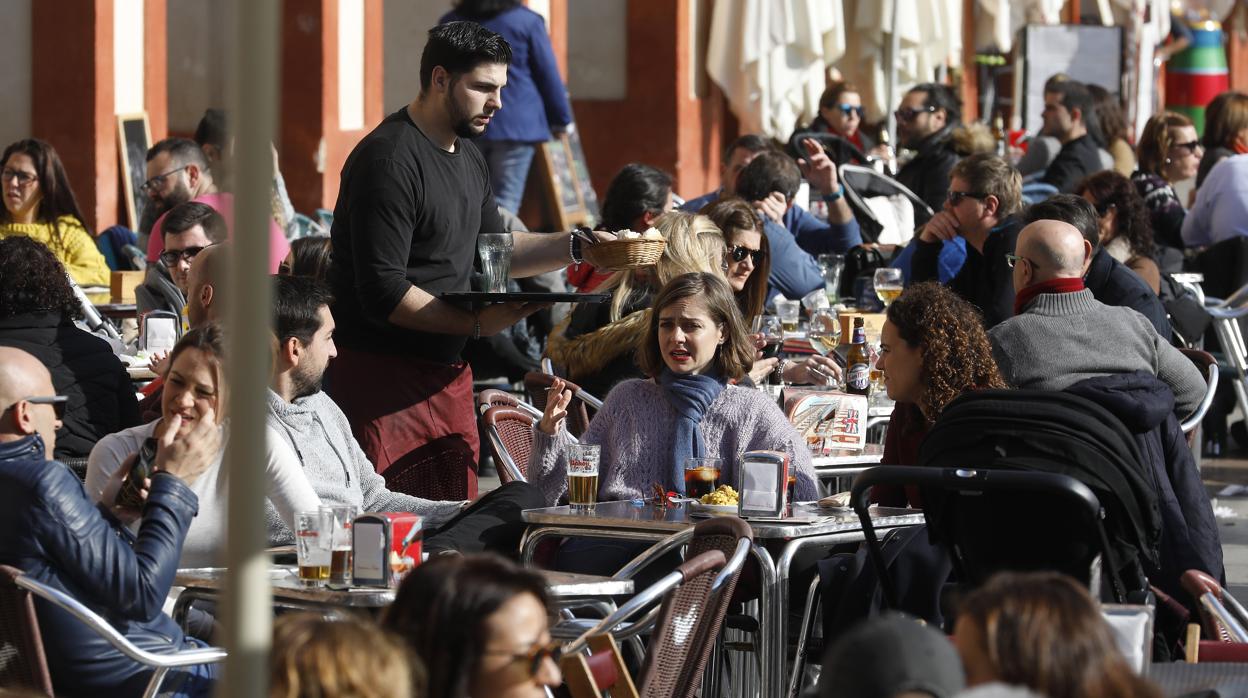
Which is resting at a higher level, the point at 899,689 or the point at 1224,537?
the point at 899,689

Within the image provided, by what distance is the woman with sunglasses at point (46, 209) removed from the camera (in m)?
9.31

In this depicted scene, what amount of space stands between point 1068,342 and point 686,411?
3.54 ft

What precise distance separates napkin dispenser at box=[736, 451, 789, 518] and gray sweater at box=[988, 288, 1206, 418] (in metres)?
0.82

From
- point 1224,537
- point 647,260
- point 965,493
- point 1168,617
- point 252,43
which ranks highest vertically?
point 252,43

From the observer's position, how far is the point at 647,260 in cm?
611

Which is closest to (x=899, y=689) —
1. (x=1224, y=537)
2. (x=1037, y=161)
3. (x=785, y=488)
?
(x=785, y=488)

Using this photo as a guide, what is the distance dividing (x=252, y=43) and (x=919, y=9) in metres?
15.8

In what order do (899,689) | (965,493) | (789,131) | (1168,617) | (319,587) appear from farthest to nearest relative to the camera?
(789,131), (1168,617), (965,493), (319,587), (899,689)

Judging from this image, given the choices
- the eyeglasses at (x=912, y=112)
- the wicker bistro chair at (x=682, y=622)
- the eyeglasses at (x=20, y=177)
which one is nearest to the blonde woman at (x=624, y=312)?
the wicker bistro chair at (x=682, y=622)

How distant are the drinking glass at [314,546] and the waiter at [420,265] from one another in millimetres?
1658

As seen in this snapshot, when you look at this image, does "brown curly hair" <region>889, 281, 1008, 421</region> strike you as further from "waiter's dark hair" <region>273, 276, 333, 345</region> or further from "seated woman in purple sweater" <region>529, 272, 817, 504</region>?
"waiter's dark hair" <region>273, 276, 333, 345</region>

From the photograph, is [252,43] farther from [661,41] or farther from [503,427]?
[661,41]

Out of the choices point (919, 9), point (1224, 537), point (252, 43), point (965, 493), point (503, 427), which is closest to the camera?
point (252, 43)

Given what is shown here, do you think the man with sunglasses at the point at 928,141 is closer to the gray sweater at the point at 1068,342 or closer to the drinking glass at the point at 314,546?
the gray sweater at the point at 1068,342
